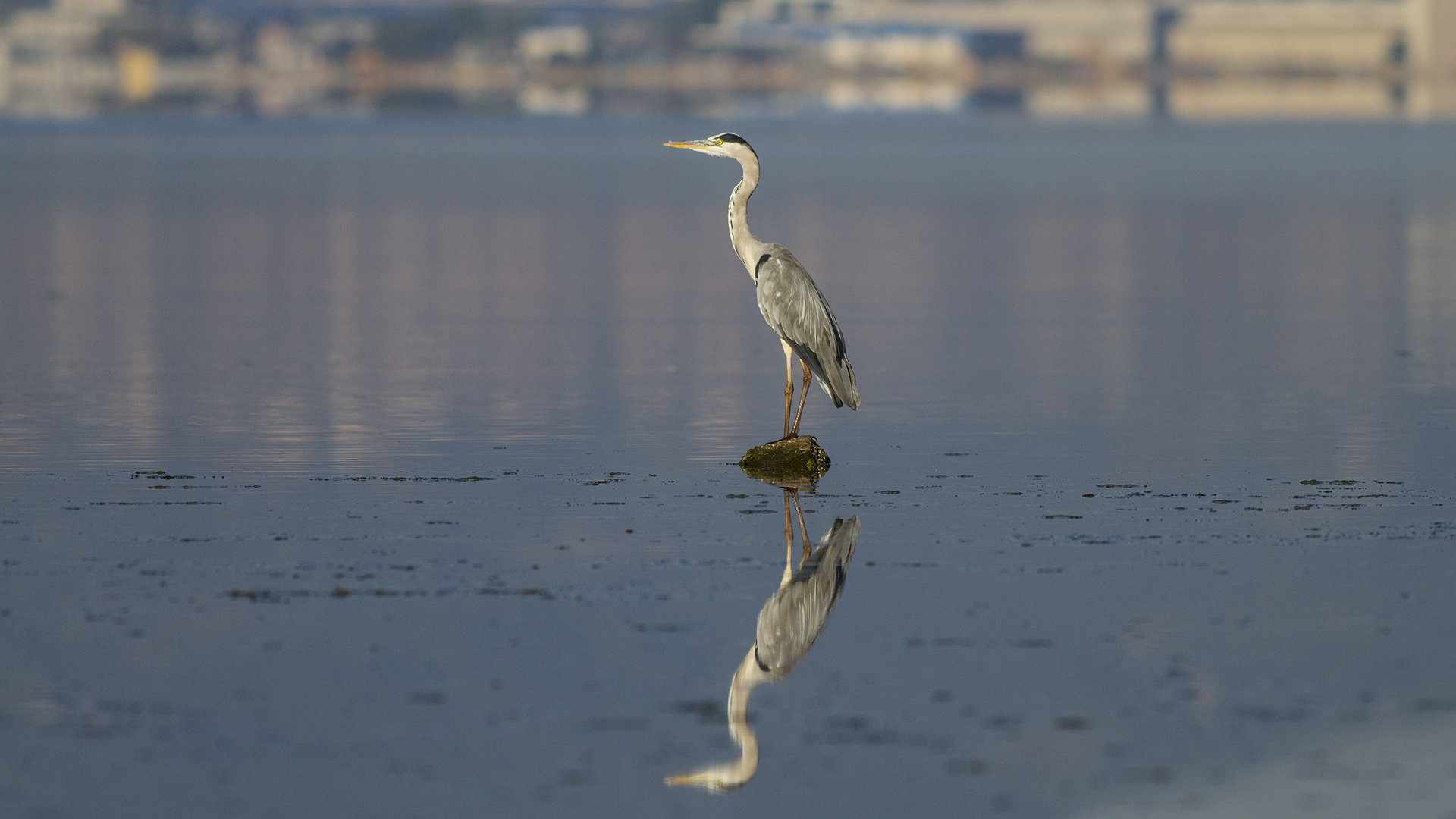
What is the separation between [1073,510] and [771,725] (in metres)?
4.86

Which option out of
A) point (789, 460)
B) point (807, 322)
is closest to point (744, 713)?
point (789, 460)

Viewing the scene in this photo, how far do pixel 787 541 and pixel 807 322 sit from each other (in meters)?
2.74

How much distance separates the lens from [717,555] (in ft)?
38.9

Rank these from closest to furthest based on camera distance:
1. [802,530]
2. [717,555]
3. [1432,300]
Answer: [717,555] < [802,530] < [1432,300]

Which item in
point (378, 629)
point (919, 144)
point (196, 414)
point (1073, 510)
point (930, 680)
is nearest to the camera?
point (930, 680)

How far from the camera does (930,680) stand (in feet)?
30.5

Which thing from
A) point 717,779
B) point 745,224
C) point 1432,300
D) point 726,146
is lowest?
point 1432,300

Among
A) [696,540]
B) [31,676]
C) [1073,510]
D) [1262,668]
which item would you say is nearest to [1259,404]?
[1073,510]

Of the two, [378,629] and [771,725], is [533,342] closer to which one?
[378,629]

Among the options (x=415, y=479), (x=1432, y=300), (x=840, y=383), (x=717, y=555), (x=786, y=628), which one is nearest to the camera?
(x=786, y=628)

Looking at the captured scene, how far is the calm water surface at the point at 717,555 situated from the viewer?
27.0 feet

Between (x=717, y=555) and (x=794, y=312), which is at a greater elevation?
(x=794, y=312)

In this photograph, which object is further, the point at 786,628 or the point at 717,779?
the point at 786,628

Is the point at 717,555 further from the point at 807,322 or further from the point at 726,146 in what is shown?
the point at 726,146
